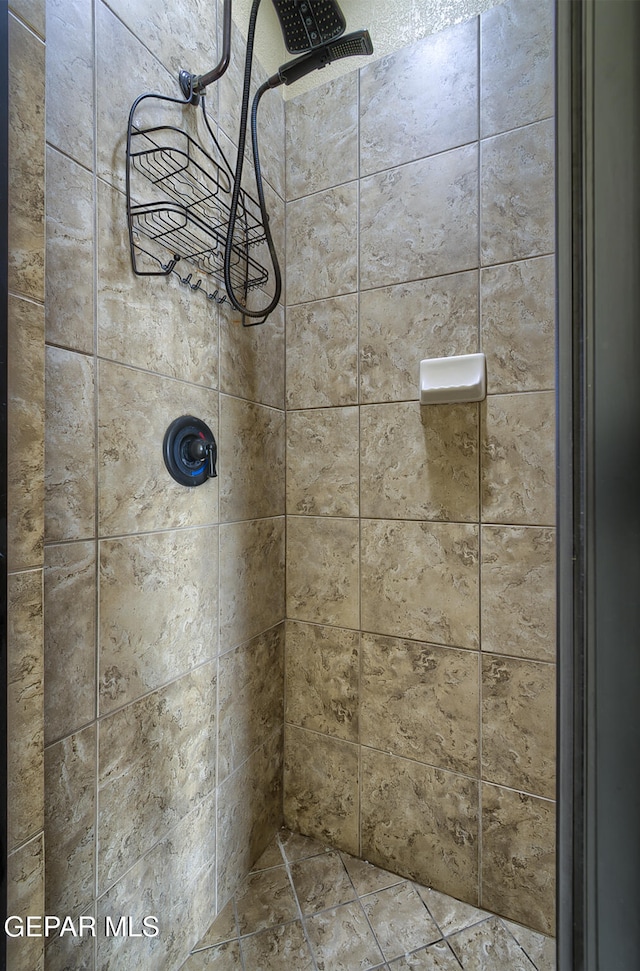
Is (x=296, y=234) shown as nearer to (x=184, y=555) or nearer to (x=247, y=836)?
(x=184, y=555)

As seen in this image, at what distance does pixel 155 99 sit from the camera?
0.90 metres

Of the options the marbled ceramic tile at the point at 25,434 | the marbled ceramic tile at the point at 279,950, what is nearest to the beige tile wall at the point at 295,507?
the marbled ceramic tile at the point at 25,434

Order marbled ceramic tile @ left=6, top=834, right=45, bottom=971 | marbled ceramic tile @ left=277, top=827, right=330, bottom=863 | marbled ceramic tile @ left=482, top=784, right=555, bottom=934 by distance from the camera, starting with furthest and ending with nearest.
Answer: marbled ceramic tile @ left=277, top=827, right=330, bottom=863 < marbled ceramic tile @ left=482, top=784, right=555, bottom=934 < marbled ceramic tile @ left=6, top=834, right=45, bottom=971

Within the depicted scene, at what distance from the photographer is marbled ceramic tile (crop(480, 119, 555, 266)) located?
1.07 meters

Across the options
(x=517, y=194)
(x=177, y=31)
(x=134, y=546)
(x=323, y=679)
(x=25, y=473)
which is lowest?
(x=323, y=679)

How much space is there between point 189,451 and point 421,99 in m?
1.17

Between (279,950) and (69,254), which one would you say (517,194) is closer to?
(69,254)

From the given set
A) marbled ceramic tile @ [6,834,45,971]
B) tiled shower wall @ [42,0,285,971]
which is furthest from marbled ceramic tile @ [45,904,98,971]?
marbled ceramic tile @ [6,834,45,971]

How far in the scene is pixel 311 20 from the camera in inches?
39.6

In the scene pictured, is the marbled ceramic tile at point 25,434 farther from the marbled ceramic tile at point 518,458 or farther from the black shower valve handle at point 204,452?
the marbled ceramic tile at point 518,458

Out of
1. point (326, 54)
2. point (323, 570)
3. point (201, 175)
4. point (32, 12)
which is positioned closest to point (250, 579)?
point (323, 570)

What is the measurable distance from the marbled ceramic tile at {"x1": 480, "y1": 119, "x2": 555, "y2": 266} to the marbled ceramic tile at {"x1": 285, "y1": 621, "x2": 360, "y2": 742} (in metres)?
1.13

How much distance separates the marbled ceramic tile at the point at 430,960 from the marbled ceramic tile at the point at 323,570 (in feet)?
2.43

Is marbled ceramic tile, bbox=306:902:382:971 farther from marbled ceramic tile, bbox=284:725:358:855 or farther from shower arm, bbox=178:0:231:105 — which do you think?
shower arm, bbox=178:0:231:105
